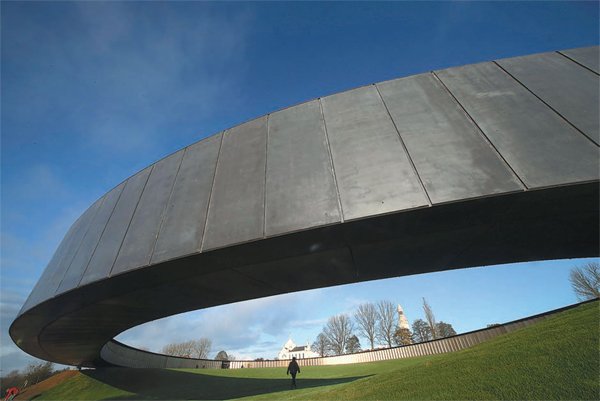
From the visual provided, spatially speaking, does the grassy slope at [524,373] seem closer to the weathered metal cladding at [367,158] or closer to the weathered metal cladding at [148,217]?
the weathered metal cladding at [367,158]

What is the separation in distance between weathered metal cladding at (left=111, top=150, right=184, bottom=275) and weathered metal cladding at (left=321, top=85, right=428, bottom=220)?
482 cm

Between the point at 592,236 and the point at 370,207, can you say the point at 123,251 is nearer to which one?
the point at 370,207

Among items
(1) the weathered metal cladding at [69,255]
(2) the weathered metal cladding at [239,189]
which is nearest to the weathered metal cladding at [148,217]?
(2) the weathered metal cladding at [239,189]

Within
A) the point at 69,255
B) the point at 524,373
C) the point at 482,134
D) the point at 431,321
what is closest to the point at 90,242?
the point at 69,255

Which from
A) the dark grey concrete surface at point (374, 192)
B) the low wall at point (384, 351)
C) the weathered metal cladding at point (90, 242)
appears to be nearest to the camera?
the dark grey concrete surface at point (374, 192)

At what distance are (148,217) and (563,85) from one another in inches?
415

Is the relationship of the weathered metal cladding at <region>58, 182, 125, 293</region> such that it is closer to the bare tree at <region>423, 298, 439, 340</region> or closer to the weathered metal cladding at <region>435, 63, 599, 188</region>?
the weathered metal cladding at <region>435, 63, 599, 188</region>

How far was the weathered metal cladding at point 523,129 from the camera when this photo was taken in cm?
450

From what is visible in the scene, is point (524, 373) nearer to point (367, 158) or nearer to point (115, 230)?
point (367, 158)

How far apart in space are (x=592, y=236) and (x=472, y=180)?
3932 mm

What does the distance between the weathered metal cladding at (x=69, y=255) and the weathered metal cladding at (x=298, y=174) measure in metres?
7.99

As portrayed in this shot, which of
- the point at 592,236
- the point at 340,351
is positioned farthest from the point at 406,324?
the point at 592,236

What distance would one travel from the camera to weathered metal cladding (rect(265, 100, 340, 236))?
17.2ft

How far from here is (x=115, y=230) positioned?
7801 mm
